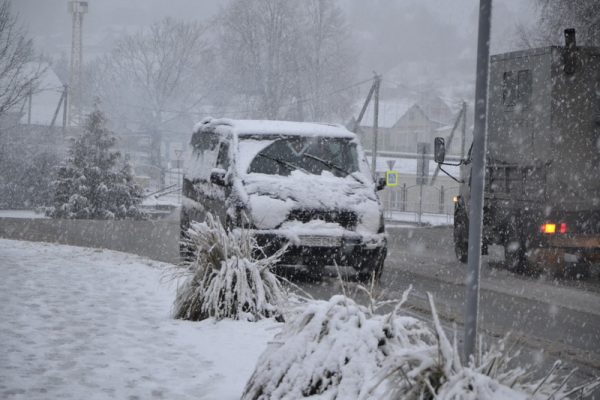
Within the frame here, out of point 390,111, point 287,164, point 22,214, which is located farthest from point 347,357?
point 390,111

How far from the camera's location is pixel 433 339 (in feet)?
12.6

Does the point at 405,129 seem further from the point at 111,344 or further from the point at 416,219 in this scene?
the point at 111,344

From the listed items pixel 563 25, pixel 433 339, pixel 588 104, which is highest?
pixel 563 25

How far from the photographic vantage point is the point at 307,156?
10.5 meters

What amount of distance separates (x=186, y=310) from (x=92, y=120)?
27.7 metres

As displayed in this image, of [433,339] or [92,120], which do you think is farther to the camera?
[92,120]

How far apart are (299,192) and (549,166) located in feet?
13.6

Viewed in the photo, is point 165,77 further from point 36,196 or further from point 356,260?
point 356,260

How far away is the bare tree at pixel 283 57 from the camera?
5634cm

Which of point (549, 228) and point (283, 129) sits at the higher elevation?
point (283, 129)

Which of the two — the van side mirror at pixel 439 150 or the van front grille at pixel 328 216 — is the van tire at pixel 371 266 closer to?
the van front grille at pixel 328 216

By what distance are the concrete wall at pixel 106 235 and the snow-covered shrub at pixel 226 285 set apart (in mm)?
5175

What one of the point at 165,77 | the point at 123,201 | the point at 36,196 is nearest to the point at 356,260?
the point at 123,201

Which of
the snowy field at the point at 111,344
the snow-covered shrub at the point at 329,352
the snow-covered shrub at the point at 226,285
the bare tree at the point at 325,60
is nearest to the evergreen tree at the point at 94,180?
the snowy field at the point at 111,344
